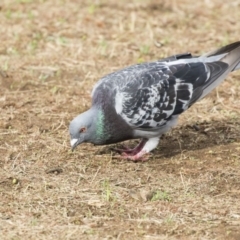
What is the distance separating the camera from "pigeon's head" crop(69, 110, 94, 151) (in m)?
6.84

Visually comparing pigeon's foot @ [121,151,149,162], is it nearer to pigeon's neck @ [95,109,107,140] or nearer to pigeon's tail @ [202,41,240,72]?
pigeon's neck @ [95,109,107,140]

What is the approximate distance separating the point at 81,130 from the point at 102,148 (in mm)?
612

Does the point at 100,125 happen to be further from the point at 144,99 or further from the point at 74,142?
the point at 144,99

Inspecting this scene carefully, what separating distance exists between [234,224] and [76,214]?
1.24 meters

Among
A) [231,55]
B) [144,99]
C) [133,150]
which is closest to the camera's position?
[144,99]

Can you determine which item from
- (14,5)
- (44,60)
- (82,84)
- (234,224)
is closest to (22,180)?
(234,224)

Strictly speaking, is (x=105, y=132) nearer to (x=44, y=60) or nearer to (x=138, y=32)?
(x=44, y=60)

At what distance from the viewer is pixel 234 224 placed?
5.59 m

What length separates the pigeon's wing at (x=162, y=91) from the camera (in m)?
7.00

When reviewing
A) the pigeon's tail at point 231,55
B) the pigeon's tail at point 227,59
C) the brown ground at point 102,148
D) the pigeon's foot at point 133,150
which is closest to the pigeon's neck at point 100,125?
the brown ground at point 102,148

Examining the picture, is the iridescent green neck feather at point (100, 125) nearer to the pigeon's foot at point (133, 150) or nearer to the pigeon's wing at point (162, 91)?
the pigeon's wing at point (162, 91)

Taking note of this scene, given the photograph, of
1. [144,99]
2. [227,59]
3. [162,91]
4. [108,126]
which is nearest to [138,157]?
[108,126]

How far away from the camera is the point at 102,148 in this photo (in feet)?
24.2

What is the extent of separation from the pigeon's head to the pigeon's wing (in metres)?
0.31
